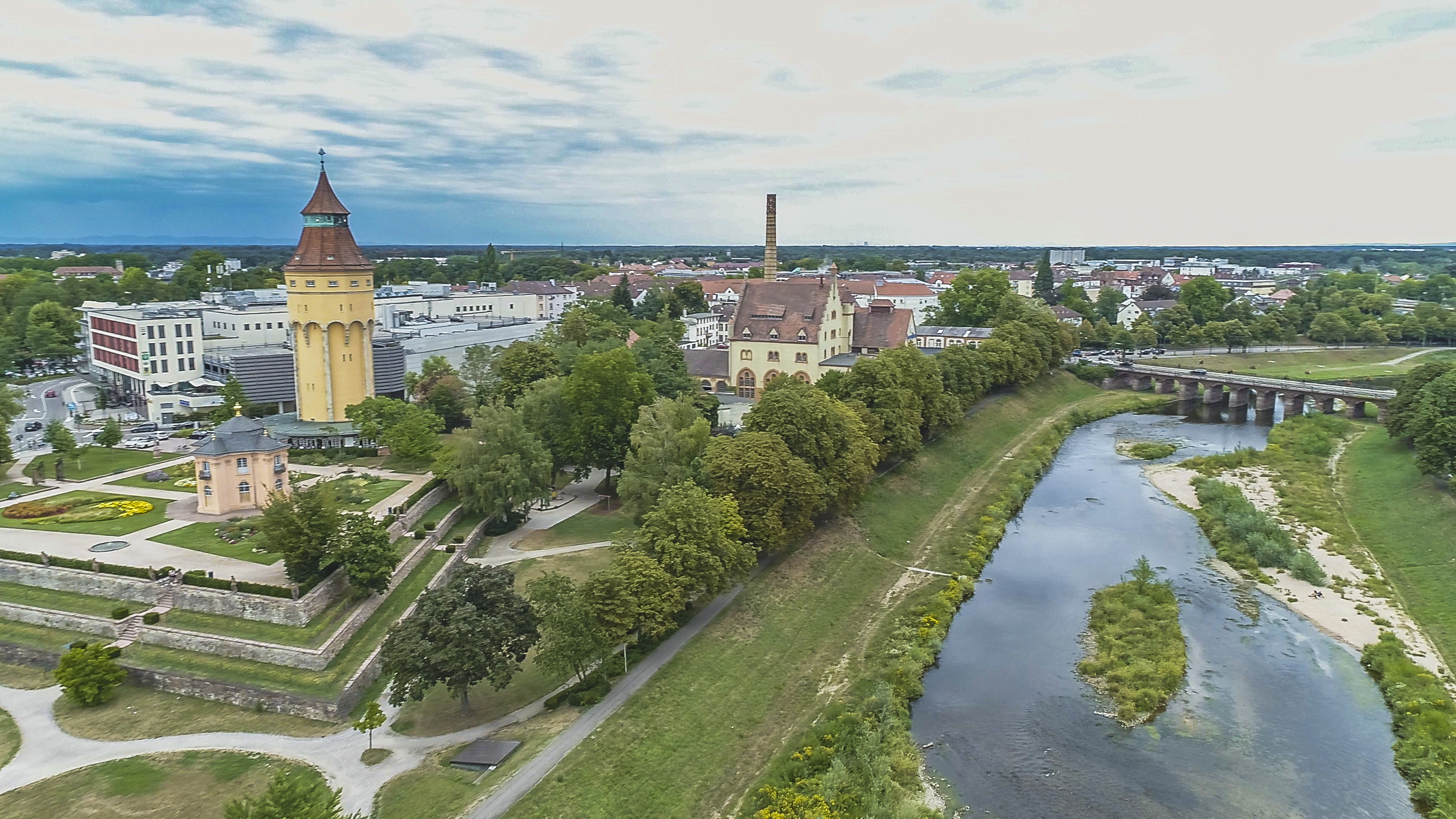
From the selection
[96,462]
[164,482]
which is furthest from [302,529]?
[96,462]

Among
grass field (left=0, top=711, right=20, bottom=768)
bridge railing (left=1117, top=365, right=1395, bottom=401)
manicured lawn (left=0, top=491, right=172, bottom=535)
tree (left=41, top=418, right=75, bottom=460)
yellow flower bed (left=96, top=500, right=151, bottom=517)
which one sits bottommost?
grass field (left=0, top=711, right=20, bottom=768)

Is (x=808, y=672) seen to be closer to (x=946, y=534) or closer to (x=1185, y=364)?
(x=946, y=534)

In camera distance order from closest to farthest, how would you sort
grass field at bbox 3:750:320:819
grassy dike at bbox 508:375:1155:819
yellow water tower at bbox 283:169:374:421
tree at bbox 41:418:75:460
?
grass field at bbox 3:750:320:819, grassy dike at bbox 508:375:1155:819, tree at bbox 41:418:75:460, yellow water tower at bbox 283:169:374:421

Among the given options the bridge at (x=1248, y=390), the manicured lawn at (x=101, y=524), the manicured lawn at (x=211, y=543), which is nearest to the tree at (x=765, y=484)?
the manicured lawn at (x=211, y=543)

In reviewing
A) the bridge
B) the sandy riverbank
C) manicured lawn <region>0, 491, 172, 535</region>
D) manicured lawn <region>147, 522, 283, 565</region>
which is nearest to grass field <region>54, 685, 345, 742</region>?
manicured lawn <region>147, 522, 283, 565</region>

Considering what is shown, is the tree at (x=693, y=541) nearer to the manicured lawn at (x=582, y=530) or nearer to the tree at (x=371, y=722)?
the manicured lawn at (x=582, y=530)

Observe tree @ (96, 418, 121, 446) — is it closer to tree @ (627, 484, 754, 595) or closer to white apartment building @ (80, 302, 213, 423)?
white apartment building @ (80, 302, 213, 423)

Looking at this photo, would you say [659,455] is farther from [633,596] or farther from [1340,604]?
[1340,604]
